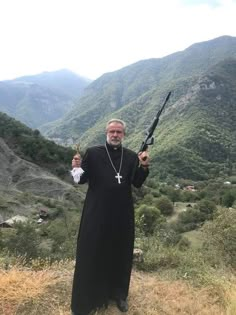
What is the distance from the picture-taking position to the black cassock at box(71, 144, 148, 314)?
15.2 feet

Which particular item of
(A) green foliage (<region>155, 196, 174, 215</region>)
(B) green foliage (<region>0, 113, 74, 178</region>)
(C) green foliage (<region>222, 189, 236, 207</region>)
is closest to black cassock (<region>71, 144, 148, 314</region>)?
(A) green foliage (<region>155, 196, 174, 215</region>)

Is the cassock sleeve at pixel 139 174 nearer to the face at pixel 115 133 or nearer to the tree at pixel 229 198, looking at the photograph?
the face at pixel 115 133

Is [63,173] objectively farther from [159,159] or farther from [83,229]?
[83,229]

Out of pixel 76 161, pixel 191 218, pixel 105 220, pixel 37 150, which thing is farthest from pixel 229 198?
pixel 76 161

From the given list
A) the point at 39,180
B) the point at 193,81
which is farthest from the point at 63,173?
the point at 193,81

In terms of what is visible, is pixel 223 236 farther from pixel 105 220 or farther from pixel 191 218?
pixel 191 218

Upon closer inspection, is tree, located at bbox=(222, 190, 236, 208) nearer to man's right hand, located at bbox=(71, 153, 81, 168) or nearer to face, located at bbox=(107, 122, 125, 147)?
face, located at bbox=(107, 122, 125, 147)

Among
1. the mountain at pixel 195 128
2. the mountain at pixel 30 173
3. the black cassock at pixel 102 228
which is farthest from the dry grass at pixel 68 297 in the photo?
the mountain at pixel 195 128

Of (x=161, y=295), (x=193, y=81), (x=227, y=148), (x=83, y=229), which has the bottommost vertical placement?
(x=227, y=148)

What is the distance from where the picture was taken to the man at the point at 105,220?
15.1 feet

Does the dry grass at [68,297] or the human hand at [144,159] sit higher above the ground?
the human hand at [144,159]

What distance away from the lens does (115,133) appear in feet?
15.5

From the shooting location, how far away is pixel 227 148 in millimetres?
111312

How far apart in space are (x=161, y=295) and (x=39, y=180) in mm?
58945
